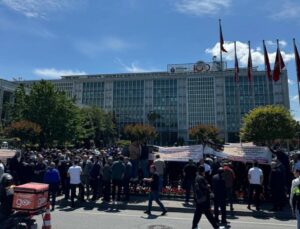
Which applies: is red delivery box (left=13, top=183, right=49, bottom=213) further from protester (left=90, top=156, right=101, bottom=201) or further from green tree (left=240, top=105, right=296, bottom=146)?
Answer: green tree (left=240, top=105, right=296, bottom=146)

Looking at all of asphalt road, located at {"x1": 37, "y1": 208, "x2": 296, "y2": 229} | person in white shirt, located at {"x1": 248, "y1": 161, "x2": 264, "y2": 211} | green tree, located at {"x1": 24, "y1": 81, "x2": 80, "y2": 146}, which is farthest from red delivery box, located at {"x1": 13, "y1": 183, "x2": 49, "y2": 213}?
green tree, located at {"x1": 24, "y1": 81, "x2": 80, "y2": 146}

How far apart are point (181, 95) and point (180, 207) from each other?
109 m

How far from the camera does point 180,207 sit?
12789 millimetres

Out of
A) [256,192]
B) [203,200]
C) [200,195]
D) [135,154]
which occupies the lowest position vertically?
[256,192]

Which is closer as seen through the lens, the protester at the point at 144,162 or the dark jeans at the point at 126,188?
the dark jeans at the point at 126,188

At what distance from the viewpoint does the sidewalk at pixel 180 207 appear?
1198 cm

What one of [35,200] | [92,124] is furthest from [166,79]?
[35,200]

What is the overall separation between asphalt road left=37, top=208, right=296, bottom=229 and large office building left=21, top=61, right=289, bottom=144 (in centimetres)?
10124

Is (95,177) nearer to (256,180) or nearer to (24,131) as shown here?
(256,180)

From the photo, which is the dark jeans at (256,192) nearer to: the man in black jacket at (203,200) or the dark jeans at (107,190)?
the man in black jacket at (203,200)

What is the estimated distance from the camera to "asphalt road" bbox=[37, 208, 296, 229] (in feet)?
32.2

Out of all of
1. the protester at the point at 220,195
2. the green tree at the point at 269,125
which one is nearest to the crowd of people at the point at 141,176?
the protester at the point at 220,195

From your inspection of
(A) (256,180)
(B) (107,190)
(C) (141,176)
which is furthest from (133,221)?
(C) (141,176)

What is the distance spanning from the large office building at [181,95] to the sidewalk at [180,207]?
9902 centimetres
